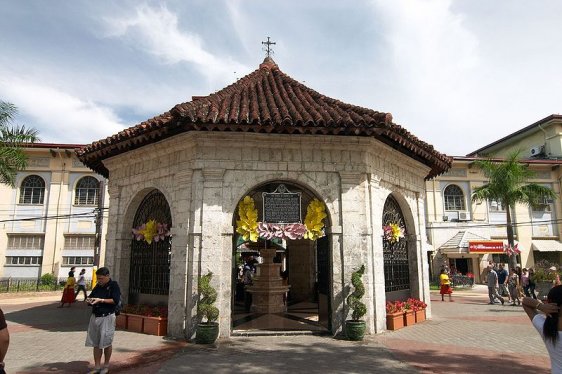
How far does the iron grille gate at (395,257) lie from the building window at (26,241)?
26.6 metres

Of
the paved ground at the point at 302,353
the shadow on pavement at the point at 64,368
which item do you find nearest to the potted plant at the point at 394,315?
the paved ground at the point at 302,353

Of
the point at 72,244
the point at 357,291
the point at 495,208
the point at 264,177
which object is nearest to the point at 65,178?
the point at 72,244

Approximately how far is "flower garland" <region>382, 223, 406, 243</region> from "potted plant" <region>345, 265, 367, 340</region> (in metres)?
2.30

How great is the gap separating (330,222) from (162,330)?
178 inches

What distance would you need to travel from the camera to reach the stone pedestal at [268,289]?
12.4 m

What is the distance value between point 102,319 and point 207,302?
238 centimetres

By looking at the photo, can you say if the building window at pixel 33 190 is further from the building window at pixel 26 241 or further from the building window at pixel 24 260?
the building window at pixel 24 260

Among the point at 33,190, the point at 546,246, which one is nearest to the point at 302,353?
the point at 33,190

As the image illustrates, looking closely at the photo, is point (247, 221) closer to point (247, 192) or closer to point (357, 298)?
point (247, 192)

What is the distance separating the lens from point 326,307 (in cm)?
944

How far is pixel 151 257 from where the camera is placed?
10570mm

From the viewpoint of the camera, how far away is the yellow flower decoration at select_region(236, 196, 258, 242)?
29.8 ft

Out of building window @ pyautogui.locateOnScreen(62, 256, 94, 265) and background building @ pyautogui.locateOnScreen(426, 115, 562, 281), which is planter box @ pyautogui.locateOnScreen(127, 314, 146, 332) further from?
background building @ pyautogui.locateOnScreen(426, 115, 562, 281)

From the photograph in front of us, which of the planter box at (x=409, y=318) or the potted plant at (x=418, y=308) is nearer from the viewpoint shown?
the planter box at (x=409, y=318)
